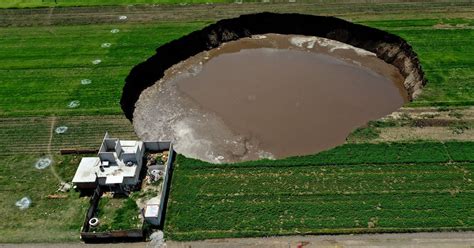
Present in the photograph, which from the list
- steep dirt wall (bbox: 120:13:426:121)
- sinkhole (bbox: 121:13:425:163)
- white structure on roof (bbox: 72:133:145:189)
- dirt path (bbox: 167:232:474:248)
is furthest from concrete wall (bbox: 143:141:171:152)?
dirt path (bbox: 167:232:474:248)

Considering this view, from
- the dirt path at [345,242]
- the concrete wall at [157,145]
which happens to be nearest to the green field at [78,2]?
the concrete wall at [157,145]

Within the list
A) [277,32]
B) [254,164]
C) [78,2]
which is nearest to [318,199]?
[254,164]

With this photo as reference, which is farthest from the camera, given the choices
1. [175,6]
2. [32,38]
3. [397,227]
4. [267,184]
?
[175,6]

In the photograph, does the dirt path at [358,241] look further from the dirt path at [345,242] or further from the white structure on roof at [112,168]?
the white structure on roof at [112,168]

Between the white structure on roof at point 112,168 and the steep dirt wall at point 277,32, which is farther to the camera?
the steep dirt wall at point 277,32

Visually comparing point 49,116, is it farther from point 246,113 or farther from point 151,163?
point 246,113

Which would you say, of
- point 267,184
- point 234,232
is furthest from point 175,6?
point 234,232
